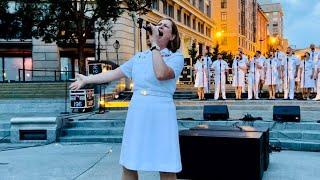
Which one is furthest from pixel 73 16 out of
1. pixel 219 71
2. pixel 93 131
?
pixel 93 131

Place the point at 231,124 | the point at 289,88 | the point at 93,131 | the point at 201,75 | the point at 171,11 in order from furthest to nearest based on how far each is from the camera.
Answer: the point at 171,11 → the point at 201,75 → the point at 289,88 → the point at 93,131 → the point at 231,124

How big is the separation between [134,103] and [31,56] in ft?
108

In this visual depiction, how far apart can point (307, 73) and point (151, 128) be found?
15.0 m

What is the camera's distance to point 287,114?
11.5 m

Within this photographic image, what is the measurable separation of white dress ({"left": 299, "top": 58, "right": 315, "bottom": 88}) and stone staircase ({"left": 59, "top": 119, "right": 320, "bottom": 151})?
722 cm

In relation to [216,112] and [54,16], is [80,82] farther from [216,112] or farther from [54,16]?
[54,16]

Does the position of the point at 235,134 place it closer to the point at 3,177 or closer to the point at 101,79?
the point at 101,79

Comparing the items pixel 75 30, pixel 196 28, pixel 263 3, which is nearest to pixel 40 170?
pixel 75 30

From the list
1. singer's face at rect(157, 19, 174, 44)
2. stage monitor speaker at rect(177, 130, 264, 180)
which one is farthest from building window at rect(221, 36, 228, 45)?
singer's face at rect(157, 19, 174, 44)

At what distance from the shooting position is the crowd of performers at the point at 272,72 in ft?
59.3

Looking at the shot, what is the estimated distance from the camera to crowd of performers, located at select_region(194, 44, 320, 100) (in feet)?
59.3

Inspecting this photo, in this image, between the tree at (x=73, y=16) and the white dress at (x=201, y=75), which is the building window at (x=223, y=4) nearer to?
the tree at (x=73, y=16)

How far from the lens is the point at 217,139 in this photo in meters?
6.84

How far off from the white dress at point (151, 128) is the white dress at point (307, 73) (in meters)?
14.8
